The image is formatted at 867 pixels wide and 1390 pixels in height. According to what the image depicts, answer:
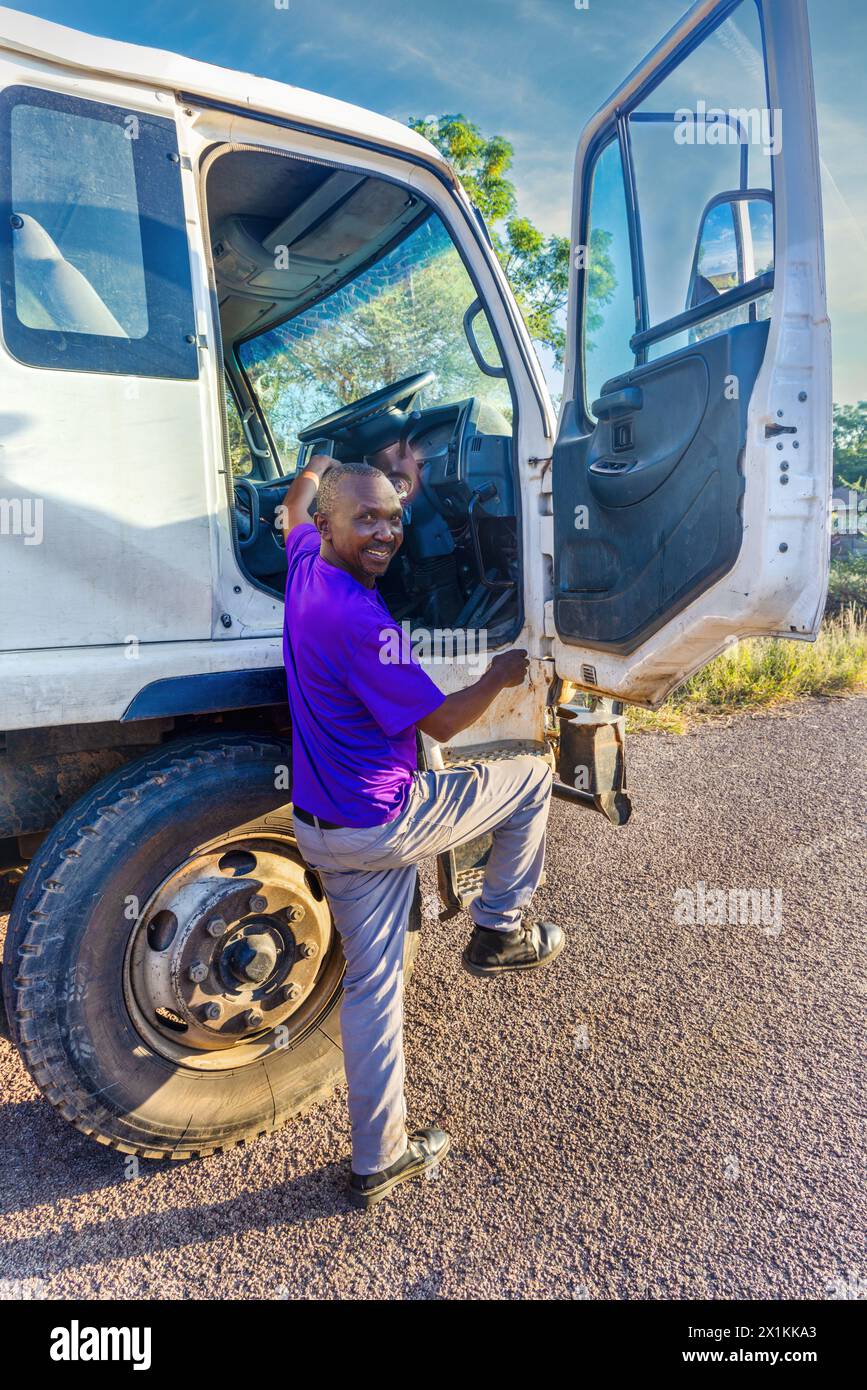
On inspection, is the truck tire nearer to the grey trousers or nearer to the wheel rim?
the wheel rim

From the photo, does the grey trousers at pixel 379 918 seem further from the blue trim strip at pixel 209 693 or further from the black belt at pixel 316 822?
the blue trim strip at pixel 209 693

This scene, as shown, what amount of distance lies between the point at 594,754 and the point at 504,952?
76 cm

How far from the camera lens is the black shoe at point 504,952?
2816 millimetres

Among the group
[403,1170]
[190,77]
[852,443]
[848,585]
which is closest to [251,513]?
[190,77]

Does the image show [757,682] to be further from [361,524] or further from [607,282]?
[361,524]

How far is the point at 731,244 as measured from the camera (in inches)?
95.0

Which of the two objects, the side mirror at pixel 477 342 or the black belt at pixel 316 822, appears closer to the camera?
the black belt at pixel 316 822

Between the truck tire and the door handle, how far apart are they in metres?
1.37

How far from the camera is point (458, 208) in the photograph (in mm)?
2812

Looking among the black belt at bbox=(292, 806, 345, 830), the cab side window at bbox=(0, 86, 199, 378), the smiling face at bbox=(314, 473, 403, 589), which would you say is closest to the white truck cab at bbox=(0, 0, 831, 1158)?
the cab side window at bbox=(0, 86, 199, 378)

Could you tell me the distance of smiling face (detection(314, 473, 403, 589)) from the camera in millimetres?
2158

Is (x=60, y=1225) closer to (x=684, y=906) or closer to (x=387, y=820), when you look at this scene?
(x=387, y=820)

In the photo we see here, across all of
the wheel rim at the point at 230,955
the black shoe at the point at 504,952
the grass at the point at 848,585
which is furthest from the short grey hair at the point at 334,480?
the grass at the point at 848,585

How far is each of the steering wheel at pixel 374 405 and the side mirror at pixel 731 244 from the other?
1062 mm
